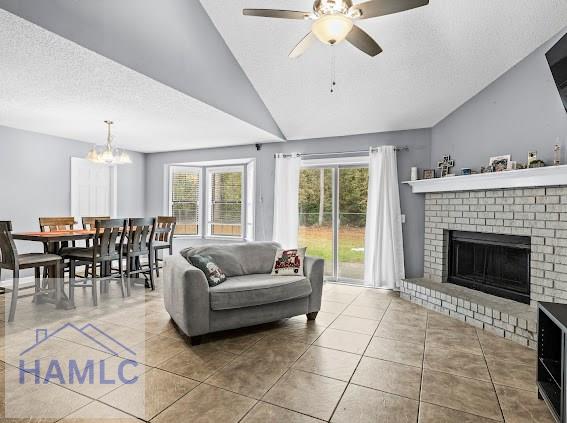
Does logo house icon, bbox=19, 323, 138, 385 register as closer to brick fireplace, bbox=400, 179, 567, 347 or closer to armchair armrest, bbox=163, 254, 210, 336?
armchair armrest, bbox=163, 254, 210, 336

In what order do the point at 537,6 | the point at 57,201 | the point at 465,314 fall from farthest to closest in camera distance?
the point at 57,201 < the point at 465,314 < the point at 537,6

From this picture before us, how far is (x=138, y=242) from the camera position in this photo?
14.7ft

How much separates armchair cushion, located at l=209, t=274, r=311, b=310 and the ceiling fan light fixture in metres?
2.10

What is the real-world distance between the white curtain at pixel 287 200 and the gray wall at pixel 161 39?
1.09m

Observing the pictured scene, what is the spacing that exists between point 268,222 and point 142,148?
9.55 ft

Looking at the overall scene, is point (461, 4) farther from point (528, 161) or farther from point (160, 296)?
point (160, 296)

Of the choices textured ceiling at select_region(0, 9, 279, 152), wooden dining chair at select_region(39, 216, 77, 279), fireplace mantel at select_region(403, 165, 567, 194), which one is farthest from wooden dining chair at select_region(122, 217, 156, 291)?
fireplace mantel at select_region(403, 165, 567, 194)

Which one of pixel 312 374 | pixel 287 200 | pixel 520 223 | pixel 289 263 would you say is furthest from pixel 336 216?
pixel 312 374

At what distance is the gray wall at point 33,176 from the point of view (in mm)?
4672

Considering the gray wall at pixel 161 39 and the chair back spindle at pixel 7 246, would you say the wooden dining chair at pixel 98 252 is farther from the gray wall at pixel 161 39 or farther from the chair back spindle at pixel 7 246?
the gray wall at pixel 161 39

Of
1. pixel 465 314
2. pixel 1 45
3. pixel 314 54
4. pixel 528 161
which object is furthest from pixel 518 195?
pixel 1 45

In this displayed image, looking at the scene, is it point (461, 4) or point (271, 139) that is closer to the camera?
point (461, 4)

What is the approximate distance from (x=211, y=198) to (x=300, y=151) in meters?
2.16

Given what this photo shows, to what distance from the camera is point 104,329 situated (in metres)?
3.14
